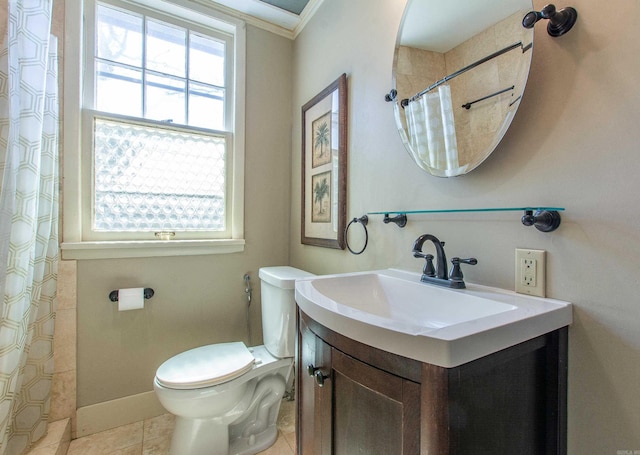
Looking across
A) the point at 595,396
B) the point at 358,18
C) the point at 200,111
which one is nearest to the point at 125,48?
the point at 200,111

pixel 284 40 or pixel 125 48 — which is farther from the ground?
pixel 284 40

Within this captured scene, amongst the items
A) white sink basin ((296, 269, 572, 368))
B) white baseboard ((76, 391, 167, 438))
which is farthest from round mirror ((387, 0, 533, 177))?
white baseboard ((76, 391, 167, 438))

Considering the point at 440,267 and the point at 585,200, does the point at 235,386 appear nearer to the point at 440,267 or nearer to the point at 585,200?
the point at 440,267

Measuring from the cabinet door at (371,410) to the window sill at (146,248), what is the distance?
130 cm

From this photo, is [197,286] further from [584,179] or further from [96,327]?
[584,179]

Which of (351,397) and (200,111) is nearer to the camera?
(351,397)

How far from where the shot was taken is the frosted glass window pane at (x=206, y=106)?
1.82 m

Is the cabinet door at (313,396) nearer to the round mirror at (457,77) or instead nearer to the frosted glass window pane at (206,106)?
the round mirror at (457,77)

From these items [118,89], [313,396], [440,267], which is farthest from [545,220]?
[118,89]

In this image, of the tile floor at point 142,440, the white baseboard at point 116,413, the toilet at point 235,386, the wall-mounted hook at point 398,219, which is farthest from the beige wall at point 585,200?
the white baseboard at point 116,413

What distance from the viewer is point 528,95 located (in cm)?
76

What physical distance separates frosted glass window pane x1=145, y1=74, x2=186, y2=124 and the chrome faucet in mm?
1612

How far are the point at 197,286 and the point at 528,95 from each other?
5.87 ft

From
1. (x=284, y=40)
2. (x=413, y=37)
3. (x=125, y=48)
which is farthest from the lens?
(x=284, y=40)
